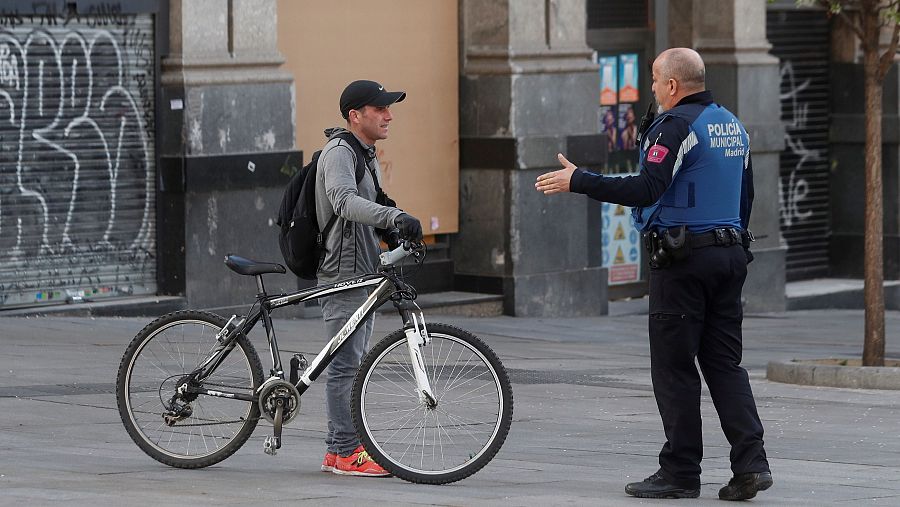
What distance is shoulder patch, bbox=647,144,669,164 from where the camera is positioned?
6.91m

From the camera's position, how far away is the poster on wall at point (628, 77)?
18.0 metres

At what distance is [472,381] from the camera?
6.98m

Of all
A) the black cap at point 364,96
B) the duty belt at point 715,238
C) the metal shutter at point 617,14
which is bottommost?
the duty belt at point 715,238

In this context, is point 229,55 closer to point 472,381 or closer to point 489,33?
point 489,33

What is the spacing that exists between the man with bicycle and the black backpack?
13mm

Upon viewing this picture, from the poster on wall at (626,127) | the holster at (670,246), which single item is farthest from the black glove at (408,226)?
the poster on wall at (626,127)

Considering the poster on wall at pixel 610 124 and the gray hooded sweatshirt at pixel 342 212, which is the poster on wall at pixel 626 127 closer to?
the poster on wall at pixel 610 124

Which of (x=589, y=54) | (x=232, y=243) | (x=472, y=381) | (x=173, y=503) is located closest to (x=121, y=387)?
(x=173, y=503)

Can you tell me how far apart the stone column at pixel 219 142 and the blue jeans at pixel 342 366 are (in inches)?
257

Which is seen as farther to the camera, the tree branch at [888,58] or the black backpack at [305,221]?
the tree branch at [888,58]

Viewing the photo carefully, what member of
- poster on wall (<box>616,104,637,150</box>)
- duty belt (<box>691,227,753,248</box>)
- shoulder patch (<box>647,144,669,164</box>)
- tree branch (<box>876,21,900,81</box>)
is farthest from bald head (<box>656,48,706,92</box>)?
poster on wall (<box>616,104,637,150</box>)

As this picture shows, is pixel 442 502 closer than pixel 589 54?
Yes

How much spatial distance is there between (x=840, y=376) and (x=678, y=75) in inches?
201

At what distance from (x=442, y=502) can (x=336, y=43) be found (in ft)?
29.5
